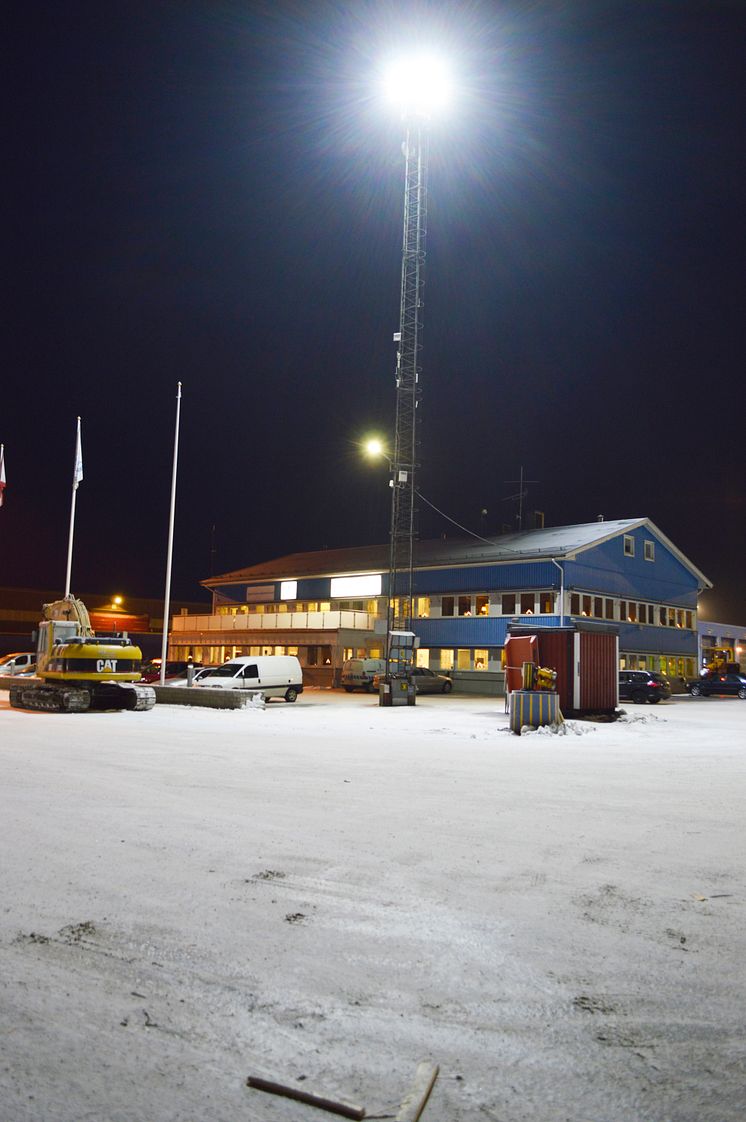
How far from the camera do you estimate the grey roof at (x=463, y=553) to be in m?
48.5

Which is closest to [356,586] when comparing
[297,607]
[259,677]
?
[297,607]

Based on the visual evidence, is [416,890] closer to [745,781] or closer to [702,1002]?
[702,1002]

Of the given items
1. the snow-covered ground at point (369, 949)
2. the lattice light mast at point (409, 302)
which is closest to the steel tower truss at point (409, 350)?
the lattice light mast at point (409, 302)

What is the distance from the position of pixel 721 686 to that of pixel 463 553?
1665 centimetres

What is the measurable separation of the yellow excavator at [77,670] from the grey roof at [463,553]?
2617cm

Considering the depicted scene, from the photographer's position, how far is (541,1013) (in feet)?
15.0

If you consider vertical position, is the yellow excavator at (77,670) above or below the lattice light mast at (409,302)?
below

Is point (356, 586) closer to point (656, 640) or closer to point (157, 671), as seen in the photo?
point (157, 671)

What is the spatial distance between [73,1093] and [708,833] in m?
7.29

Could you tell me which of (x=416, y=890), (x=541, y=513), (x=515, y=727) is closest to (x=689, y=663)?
(x=541, y=513)

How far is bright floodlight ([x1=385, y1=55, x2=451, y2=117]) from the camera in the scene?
3959 centimetres

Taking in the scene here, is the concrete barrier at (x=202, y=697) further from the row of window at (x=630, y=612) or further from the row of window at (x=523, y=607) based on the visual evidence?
the row of window at (x=630, y=612)

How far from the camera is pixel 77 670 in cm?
2592

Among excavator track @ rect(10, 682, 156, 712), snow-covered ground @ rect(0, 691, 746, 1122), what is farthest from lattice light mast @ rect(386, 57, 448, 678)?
snow-covered ground @ rect(0, 691, 746, 1122)
